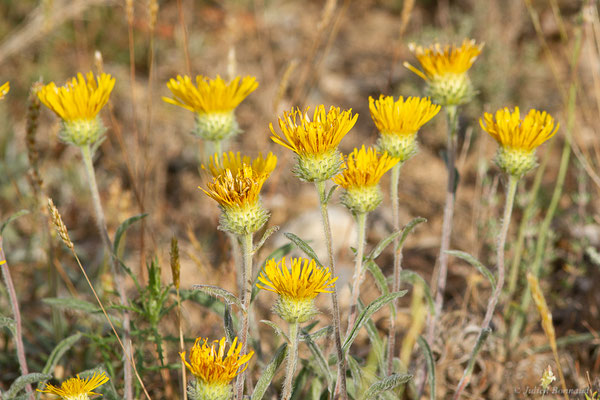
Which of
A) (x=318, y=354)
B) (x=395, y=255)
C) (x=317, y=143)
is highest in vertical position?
(x=317, y=143)

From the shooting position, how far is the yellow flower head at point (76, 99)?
2250 mm

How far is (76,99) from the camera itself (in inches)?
89.0

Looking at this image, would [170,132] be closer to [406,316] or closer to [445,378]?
[406,316]

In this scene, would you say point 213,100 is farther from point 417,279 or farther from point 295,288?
point 417,279

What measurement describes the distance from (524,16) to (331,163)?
499 cm

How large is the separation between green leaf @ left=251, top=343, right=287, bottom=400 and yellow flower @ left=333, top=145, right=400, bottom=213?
21.8 inches

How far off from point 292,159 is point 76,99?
2201mm

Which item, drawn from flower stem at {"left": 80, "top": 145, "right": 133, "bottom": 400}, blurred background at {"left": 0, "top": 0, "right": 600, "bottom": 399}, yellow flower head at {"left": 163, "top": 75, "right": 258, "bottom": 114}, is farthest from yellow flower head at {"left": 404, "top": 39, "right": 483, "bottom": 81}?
flower stem at {"left": 80, "top": 145, "right": 133, "bottom": 400}

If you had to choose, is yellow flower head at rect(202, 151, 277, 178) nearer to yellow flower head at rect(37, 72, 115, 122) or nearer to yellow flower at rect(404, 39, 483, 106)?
yellow flower head at rect(37, 72, 115, 122)

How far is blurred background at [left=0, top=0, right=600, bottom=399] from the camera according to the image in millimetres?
3090

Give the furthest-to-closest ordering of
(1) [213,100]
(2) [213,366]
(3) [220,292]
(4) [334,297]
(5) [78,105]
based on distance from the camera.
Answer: (1) [213,100] < (5) [78,105] < (4) [334,297] < (3) [220,292] < (2) [213,366]

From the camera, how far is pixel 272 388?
2619 millimetres

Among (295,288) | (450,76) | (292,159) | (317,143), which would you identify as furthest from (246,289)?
(292,159)

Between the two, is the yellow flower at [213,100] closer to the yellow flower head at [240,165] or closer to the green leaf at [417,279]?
the yellow flower head at [240,165]
